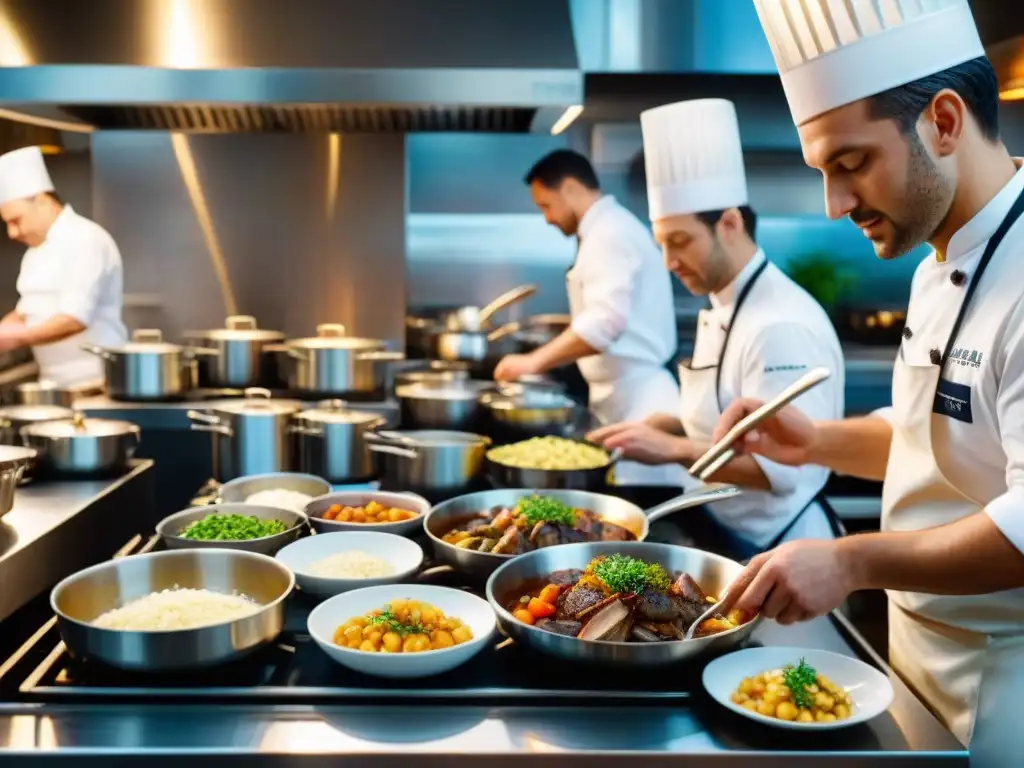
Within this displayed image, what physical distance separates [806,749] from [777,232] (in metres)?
4.44

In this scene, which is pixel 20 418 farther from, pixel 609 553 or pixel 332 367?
pixel 609 553

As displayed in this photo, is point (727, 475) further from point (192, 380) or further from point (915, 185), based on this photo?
point (192, 380)

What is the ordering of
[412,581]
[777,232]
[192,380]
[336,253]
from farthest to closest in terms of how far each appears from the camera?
1. [777,232]
2. [336,253]
3. [192,380]
4. [412,581]

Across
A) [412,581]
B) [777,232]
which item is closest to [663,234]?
[412,581]

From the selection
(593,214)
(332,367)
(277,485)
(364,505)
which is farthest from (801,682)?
(593,214)

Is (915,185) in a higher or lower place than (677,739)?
higher

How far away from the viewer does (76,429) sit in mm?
2422

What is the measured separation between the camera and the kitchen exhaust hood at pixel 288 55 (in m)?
2.88

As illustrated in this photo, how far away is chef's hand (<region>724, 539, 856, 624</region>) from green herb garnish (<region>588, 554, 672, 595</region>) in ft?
0.40

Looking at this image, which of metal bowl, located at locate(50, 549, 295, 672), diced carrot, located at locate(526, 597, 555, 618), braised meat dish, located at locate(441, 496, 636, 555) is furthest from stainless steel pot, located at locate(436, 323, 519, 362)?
diced carrot, located at locate(526, 597, 555, 618)

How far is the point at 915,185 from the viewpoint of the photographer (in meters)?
1.48

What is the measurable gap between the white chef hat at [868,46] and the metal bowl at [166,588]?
1.14 meters

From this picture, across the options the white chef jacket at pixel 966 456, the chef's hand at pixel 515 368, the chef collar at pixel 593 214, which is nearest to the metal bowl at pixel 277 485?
the white chef jacket at pixel 966 456

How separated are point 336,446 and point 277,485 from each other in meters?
0.25
